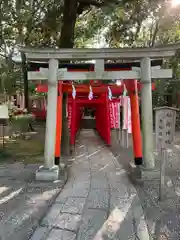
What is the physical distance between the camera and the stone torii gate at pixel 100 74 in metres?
7.22

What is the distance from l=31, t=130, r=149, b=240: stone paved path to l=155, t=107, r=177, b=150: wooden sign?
1255 millimetres

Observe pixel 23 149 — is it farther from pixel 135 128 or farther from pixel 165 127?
pixel 165 127

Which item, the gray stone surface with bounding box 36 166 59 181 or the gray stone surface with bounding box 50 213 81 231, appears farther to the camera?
the gray stone surface with bounding box 36 166 59 181

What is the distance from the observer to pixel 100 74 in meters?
7.34

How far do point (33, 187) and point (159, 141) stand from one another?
9.82ft

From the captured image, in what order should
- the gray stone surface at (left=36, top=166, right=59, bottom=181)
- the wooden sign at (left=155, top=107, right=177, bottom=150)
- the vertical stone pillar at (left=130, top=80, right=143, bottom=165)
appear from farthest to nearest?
1. the vertical stone pillar at (left=130, top=80, right=143, bottom=165)
2. the gray stone surface at (left=36, top=166, right=59, bottom=181)
3. the wooden sign at (left=155, top=107, right=177, bottom=150)

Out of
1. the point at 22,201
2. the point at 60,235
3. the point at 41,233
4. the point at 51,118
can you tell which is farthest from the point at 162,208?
the point at 51,118

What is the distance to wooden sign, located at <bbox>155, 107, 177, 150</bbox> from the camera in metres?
5.88

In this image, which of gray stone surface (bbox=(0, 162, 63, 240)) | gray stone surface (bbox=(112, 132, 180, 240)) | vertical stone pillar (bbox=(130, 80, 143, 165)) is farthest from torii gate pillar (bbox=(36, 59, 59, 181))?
gray stone surface (bbox=(112, 132, 180, 240))

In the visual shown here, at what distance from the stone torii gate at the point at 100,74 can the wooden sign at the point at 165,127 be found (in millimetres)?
1224

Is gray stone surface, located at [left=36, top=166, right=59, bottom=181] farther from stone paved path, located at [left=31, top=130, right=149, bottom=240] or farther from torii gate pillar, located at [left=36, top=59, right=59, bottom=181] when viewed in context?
stone paved path, located at [left=31, top=130, right=149, bottom=240]

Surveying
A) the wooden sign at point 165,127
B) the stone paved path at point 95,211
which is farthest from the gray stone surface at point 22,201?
the wooden sign at point 165,127

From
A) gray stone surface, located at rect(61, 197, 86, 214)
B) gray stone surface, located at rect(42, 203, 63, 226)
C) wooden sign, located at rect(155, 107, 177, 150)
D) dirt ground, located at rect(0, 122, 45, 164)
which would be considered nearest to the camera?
gray stone surface, located at rect(42, 203, 63, 226)

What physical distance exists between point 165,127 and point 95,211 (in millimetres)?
2123
